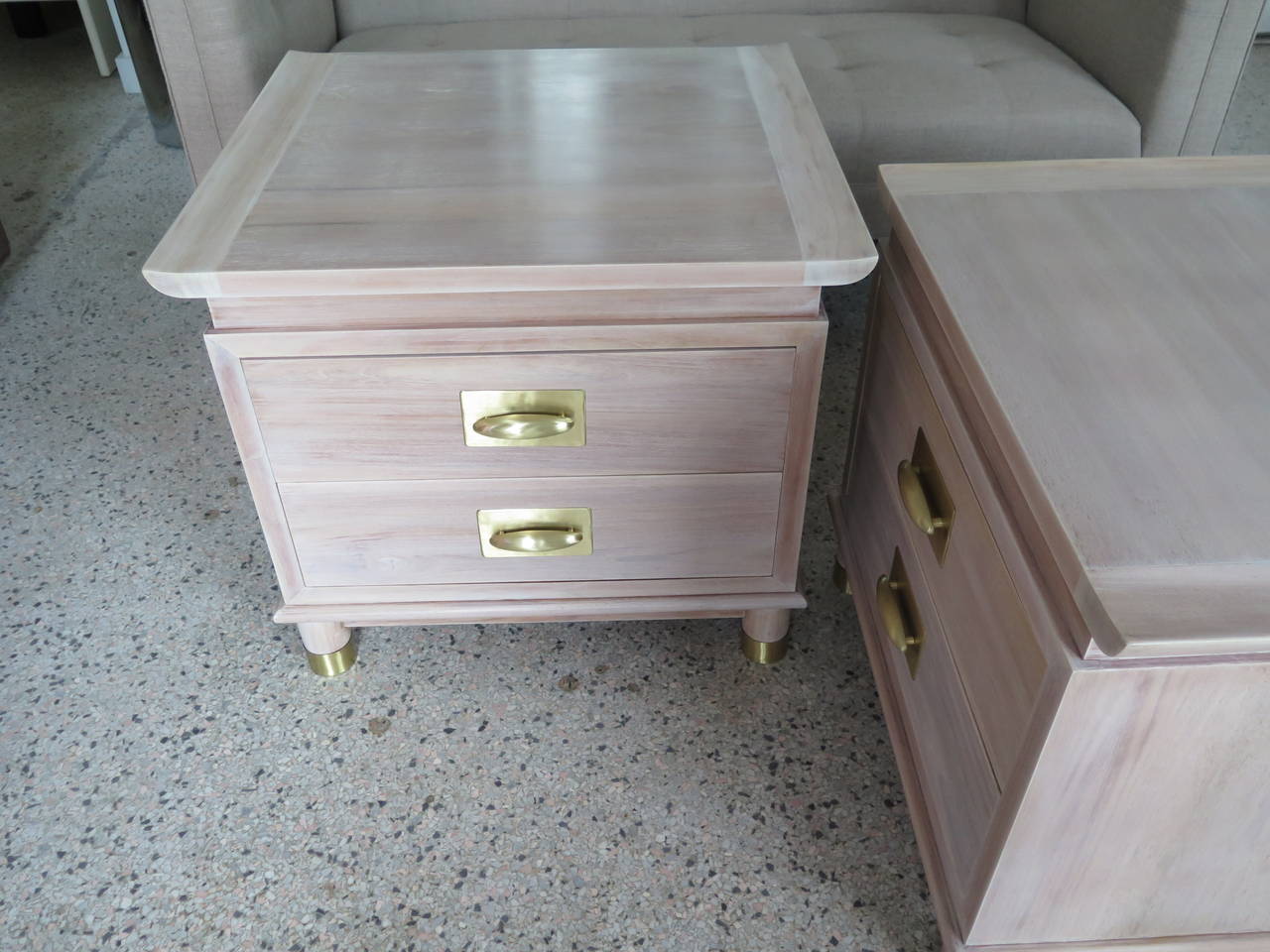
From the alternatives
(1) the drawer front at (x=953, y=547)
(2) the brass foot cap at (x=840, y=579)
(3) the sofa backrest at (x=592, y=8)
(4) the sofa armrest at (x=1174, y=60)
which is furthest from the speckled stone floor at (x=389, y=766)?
(3) the sofa backrest at (x=592, y=8)

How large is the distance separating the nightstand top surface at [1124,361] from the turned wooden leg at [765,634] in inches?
15.1

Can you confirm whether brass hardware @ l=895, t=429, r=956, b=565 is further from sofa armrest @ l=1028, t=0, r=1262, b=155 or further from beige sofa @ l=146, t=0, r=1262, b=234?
sofa armrest @ l=1028, t=0, r=1262, b=155

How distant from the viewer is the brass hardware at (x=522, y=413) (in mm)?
912

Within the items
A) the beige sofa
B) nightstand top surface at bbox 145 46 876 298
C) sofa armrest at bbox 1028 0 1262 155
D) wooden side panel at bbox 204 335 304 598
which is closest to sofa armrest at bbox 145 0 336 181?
the beige sofa

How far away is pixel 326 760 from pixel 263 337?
1.45 ft

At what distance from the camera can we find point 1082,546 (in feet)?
1.97

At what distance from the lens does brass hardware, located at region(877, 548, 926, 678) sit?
0.93 meters

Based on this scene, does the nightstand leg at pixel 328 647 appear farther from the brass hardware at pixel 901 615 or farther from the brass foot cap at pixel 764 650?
the brass hardware at pixel 901 615

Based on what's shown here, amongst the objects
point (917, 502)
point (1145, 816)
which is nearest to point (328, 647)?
point (917, 502)

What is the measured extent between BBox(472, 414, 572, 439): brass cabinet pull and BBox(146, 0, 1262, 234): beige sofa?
2.41 ft

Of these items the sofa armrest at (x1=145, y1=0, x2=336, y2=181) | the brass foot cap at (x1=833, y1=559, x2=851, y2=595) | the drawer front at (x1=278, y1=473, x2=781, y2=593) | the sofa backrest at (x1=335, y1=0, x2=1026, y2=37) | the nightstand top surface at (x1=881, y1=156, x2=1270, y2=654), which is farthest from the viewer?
the sofa backrest at (x1=335, y1=0, x2=1026, y2=37)

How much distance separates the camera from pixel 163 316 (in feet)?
5.70

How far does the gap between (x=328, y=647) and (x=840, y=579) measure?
1.92 ft

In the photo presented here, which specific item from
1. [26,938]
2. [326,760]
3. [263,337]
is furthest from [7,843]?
[263,337]
